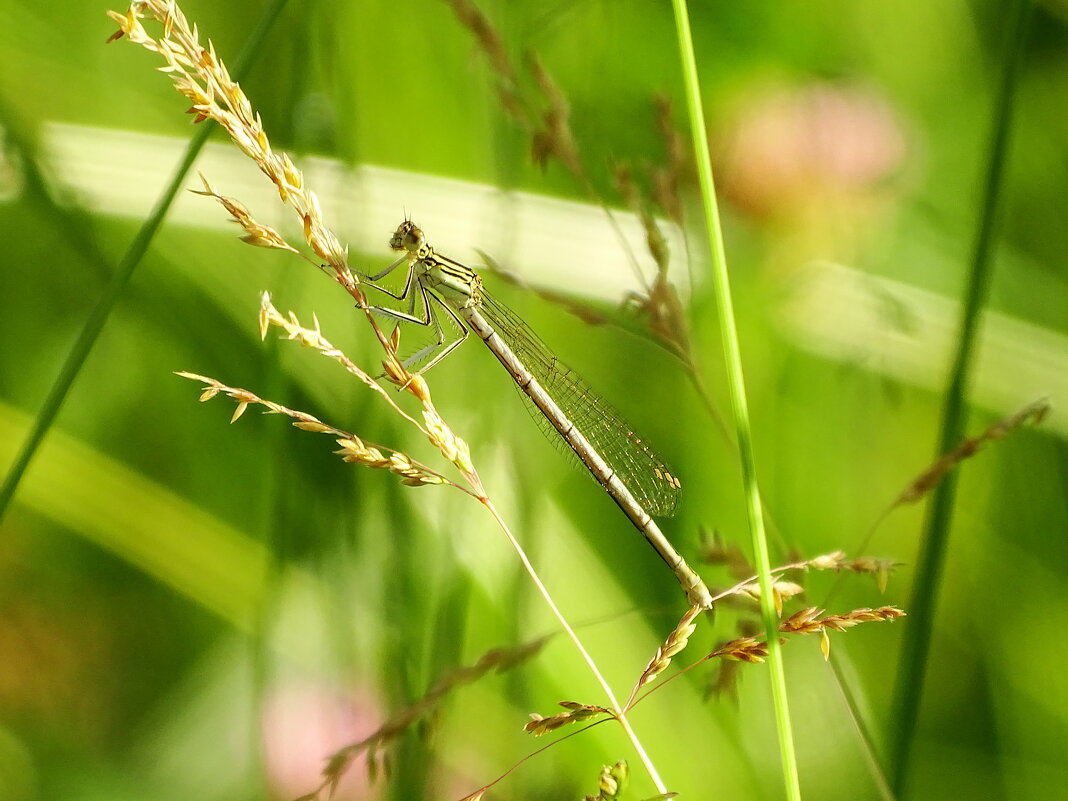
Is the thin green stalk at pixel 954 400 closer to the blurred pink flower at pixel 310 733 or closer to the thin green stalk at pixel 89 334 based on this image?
the blurred pink flower at pixel 310 733

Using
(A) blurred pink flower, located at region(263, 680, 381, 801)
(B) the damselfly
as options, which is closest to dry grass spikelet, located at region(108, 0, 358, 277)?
(B) the damselfly

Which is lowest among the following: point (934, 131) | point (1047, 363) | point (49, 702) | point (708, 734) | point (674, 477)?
point (708, 734)

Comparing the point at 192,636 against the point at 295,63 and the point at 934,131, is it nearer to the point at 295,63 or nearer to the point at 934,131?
the point at 295,63

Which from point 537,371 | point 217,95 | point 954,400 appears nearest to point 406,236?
point 537,371

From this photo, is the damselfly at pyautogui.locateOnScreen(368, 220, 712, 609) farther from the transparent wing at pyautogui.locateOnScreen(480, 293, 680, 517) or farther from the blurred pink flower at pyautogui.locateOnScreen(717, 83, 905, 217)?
the blurred pink flower at pyautogui.locateOnScreen(717, 83, 905, 217)

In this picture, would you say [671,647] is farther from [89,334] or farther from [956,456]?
[89,334]

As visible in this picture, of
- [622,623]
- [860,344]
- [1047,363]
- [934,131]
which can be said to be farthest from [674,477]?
[934,131]
